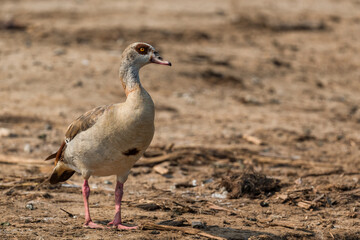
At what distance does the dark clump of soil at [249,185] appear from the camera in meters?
7.59

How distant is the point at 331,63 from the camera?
1648cm

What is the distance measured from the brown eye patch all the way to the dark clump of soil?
2.54 meters

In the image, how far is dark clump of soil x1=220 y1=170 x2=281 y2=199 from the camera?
759 cm

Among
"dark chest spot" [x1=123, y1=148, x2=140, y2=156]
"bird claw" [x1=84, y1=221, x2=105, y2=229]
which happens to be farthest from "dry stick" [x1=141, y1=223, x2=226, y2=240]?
"dark chest spot" [x1=123, y1=148, x2=140, y2=156]

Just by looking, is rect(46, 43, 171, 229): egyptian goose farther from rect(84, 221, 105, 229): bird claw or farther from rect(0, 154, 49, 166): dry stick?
rect(0, 154, 49, 166): dry stick

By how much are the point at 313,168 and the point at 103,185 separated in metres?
3.27

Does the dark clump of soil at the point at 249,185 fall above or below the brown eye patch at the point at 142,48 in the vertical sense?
below

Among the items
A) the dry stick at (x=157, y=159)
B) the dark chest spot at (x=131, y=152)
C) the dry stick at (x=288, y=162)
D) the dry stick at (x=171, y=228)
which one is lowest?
the dry stick at (x=288, y=162)

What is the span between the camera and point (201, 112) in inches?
469

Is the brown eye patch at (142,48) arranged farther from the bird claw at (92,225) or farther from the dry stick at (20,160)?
the dry stick at (20,160)

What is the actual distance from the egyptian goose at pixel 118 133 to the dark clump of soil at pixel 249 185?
202cm

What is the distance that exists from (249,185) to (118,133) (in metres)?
2.67

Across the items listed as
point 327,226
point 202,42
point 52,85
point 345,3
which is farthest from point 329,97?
point 345,3

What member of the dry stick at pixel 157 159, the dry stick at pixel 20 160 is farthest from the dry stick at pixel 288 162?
the dry stick at pixel 20 160
